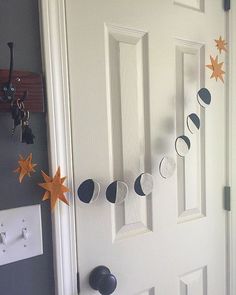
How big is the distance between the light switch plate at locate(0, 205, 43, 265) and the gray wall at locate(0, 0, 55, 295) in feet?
0.05

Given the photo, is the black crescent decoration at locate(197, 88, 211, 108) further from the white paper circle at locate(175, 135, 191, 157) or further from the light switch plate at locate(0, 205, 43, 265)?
the light switch plate at locate(0, 205, 43, 265)

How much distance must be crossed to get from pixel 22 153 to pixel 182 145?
0.53 metres

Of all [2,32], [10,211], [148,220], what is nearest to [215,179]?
[148,220]

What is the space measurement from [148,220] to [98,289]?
0.88 ft

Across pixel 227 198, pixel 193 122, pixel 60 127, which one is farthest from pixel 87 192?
pixel 227 198

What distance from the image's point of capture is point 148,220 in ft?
3.01

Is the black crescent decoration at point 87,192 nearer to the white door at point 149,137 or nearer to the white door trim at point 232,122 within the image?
the white door at point 149,137

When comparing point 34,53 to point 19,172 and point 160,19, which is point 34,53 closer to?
point 19,172

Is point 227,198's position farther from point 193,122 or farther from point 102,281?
point 102,281

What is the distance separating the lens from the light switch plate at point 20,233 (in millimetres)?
668

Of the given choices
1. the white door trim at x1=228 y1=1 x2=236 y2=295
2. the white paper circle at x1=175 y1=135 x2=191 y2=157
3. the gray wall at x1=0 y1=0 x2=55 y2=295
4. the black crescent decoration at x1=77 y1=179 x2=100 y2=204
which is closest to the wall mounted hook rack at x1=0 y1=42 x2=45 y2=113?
the gray wall at x1=0 y1=0 x2=55 y2=295

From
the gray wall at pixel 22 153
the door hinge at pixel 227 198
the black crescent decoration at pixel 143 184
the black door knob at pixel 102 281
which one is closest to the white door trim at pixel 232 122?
the door hinge at pixel 227 198

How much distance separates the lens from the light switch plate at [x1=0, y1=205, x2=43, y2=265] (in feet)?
2.19

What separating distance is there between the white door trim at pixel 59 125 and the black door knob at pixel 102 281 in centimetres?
7
